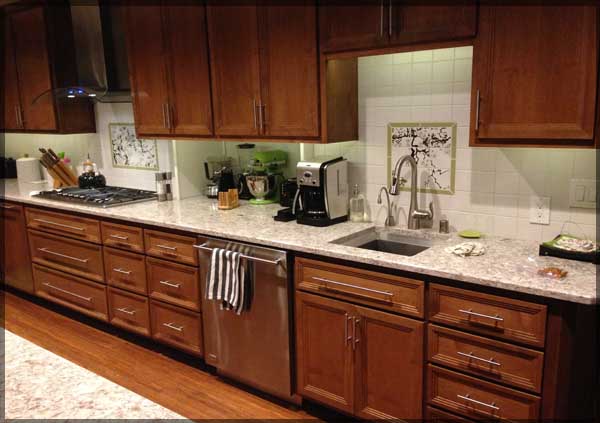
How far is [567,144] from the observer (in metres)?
1.96

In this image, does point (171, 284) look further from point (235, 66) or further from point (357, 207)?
point (235, 66)

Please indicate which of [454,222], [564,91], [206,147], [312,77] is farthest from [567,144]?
[206,147]

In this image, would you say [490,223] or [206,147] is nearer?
[490,223]

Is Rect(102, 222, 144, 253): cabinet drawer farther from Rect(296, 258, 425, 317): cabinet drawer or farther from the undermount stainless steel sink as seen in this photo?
the undermount stainless steel sink

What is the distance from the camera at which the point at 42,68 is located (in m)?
4.11

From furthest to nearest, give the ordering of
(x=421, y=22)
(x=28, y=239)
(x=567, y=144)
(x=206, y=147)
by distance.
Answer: (x=28, y=239), (x=206, y=147), (x=421, y=22), (x=567, y=144)

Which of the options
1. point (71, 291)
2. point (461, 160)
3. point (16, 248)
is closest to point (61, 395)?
point (461, 160)

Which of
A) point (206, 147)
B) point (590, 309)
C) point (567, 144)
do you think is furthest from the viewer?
point (206, 147)

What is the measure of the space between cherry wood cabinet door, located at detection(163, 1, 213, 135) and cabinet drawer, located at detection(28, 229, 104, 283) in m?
1.06

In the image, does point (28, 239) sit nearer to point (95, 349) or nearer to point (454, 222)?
point (95, 349)

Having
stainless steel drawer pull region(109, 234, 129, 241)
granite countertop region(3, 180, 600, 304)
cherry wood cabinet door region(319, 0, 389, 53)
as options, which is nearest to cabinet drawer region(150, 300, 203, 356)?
stainless steel drawer pull region(109, 234, 129, 241)

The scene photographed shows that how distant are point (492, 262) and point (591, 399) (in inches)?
24.1

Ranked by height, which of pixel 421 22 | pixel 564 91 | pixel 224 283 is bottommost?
pixel 224 283

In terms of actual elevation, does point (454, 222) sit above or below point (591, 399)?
above
